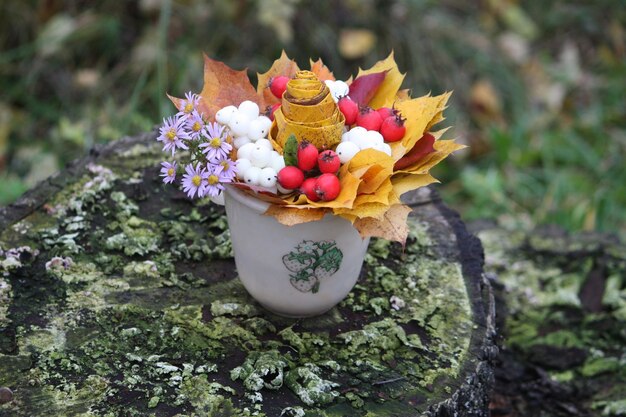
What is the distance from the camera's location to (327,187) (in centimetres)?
118

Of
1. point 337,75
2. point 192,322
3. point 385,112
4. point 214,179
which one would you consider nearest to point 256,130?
point 214,179

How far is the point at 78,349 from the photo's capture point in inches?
50.2

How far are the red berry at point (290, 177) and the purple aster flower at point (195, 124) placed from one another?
5.8 inches

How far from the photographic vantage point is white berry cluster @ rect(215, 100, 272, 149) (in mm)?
1263

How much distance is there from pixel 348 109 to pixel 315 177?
0.51 feet

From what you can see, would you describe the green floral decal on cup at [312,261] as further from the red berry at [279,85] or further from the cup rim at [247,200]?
the red berry at [279,85]

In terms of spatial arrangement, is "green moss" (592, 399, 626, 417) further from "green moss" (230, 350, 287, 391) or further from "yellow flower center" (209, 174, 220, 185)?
"yellow flower center" (209, 174, 220, 185)

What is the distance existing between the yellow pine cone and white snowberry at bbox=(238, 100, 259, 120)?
0.15 feet

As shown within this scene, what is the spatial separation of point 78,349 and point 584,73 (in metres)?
2.75

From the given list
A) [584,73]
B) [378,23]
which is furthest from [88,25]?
[584,73]

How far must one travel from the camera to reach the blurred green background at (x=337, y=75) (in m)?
2.59

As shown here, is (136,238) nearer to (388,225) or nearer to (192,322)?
(192,322)

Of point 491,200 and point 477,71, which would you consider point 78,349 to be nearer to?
point 491,200

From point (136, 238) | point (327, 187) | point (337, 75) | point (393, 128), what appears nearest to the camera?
point (327, 187)
